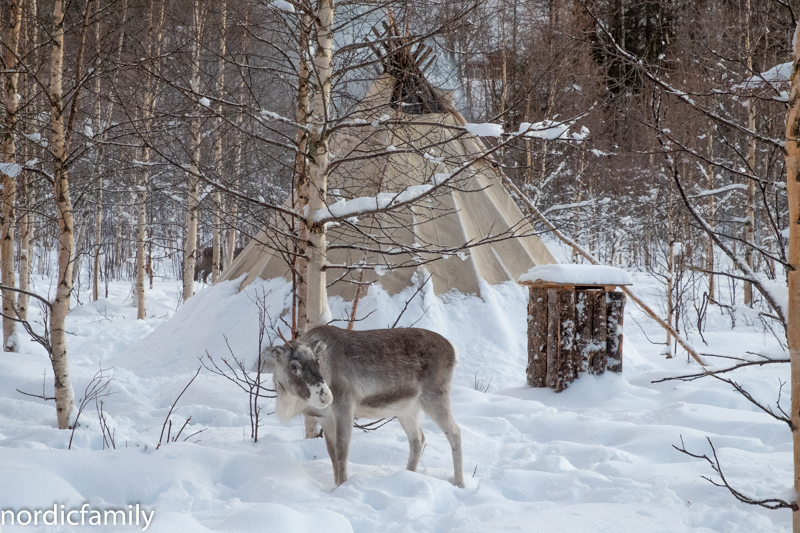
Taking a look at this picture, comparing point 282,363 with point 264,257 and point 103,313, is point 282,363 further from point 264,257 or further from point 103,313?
point 103,313

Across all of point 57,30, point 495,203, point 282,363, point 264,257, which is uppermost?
point 57,30

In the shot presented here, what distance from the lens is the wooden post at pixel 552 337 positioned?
605cm

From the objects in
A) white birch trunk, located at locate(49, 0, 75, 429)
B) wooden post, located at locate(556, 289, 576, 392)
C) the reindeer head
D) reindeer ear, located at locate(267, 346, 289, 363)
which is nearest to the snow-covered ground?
wooden post, located at locate(556, 289, 576, 392)

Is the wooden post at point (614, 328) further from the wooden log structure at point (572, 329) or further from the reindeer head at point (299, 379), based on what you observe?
the reindeer head at point (299, 379)

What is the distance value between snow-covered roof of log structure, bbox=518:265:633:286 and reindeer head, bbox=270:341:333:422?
10.8 feet

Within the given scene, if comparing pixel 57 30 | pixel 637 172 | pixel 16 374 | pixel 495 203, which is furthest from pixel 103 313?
pixel 637 172

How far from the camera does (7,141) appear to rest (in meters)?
7.11

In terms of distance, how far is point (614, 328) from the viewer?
20.5 ft

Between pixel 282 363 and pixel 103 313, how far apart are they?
1303cm

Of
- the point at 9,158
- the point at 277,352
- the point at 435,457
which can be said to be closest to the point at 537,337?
the point at 435,457

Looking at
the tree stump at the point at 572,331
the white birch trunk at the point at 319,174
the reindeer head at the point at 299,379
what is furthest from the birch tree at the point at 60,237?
the tree stump at the point at 572,331

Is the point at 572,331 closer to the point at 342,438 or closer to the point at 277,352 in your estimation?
the point at 342,438

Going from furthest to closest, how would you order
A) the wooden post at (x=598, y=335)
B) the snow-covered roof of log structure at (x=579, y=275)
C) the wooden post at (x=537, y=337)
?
1. the wooden post at (x=537, y=337)
2. the wooden post at (x=598, y=335)
3. the snow-covered roof of log structure at (x=579, y=275)

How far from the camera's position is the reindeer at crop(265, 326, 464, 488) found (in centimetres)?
341
